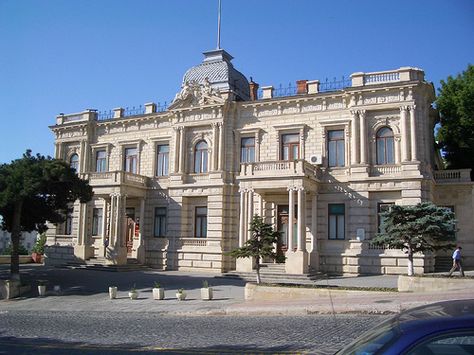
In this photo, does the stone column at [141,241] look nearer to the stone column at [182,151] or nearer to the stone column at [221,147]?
the stone column at [182,151]

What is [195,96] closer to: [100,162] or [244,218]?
[244,218]

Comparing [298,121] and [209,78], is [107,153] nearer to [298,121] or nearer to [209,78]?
[209,78]

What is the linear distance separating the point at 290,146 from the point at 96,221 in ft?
55.1

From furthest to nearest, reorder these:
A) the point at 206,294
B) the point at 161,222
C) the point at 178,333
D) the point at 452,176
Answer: the point at 161,222 < the point at 452,176 < the point at 206,294 < the point at 178,333

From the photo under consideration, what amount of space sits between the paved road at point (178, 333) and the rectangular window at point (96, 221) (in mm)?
21535

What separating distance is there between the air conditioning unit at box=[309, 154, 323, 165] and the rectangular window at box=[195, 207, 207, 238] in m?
8.40

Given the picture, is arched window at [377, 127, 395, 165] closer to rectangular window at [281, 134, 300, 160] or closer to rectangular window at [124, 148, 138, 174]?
rectangular window at [281, 134, 300, 160]

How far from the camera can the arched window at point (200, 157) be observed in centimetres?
3475

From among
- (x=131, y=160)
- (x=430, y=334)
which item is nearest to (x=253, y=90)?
(x=131, y=160)

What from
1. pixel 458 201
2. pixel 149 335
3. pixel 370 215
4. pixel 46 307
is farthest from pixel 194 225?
pixel 149 335

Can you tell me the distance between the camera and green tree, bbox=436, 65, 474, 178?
106 ft

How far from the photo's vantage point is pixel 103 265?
3325 centimetres

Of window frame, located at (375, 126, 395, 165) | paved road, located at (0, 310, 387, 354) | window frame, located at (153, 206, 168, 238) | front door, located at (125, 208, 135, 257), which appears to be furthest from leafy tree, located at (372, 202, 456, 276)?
front door, located at (125, 208, 135, 257)

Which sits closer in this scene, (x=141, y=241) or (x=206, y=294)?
(x=206, y=294)
